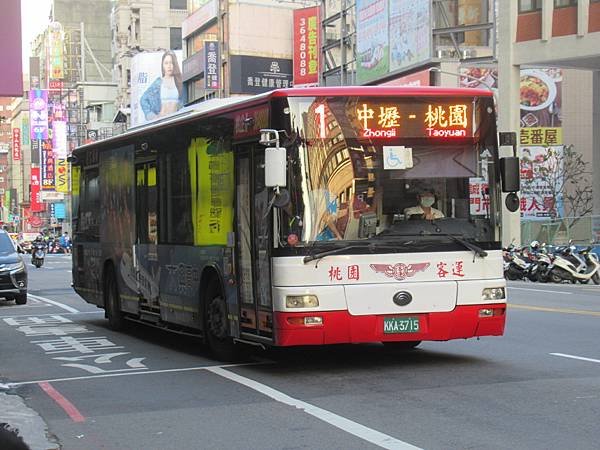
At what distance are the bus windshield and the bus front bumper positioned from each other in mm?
797

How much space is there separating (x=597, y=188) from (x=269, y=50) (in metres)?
40.2

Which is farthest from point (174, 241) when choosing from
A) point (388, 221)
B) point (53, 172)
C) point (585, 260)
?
point (53, 172)

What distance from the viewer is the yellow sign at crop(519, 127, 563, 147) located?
5069cm

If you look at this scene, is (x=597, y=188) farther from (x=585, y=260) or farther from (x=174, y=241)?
(x=174, y=241)

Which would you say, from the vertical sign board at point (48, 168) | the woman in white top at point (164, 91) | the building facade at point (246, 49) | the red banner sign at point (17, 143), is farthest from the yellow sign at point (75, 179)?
the red banner sign at point (17, 143)

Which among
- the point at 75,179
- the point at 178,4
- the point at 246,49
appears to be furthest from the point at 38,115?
the point at 75,179

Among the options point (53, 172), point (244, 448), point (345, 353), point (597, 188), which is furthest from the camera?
point (53, 172)

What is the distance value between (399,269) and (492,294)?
1133 mm

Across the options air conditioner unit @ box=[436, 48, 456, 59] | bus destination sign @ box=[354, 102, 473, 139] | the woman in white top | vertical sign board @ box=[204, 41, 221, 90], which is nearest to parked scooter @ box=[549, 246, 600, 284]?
bus destination sign @ box=[354, 102, 473, 139]

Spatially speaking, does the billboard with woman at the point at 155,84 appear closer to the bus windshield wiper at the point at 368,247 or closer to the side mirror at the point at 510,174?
the side mirror at the point at 510,174

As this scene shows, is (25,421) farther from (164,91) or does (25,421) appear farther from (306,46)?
(164,91)

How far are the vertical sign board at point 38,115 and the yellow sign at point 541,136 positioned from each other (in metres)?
66.4

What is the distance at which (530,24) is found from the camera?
39.3 metres

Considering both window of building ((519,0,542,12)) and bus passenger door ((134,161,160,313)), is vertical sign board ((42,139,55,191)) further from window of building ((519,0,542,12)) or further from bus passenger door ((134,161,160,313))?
bus passenger door ((134,161,160,313))
